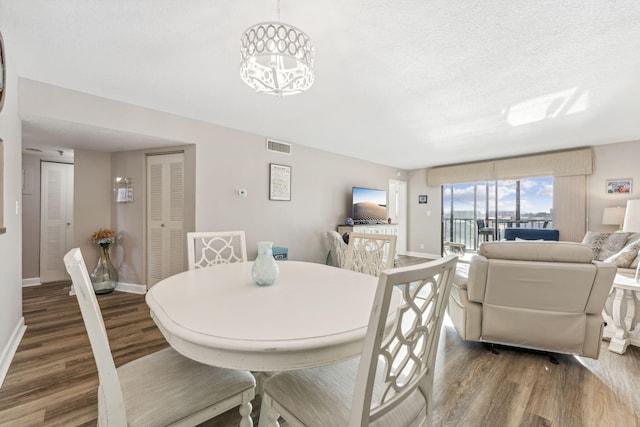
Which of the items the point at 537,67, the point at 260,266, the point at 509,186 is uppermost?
the point at 537,67

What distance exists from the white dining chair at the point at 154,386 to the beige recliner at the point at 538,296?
1.88 meters

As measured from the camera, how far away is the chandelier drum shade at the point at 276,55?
140cm

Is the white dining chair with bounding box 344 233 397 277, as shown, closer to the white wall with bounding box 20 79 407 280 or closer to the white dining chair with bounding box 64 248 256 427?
the white dining chair with bounding box 64 248 256 427

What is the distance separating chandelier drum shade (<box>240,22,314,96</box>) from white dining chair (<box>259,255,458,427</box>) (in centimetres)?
132

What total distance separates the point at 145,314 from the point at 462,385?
315cm

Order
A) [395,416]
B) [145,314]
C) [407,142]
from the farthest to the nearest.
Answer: [407,142]
[145,314]
[395,416]

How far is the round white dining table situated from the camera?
83 cm

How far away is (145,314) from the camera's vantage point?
2924 millimetres

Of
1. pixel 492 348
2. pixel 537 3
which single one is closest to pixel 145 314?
A: pixel 492 348

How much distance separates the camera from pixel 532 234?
16.5ft

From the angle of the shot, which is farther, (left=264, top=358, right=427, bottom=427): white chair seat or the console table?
the console table

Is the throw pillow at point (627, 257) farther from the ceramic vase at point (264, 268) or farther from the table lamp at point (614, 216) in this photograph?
the ceramic vase at point (264, 268)

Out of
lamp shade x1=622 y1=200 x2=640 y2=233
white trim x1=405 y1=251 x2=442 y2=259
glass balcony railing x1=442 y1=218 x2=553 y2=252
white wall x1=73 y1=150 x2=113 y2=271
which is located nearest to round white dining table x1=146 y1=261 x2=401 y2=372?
white wall x1=73 y1=150 x2=113 y2=271

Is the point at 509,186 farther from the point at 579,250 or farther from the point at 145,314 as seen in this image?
the point at 145,314
